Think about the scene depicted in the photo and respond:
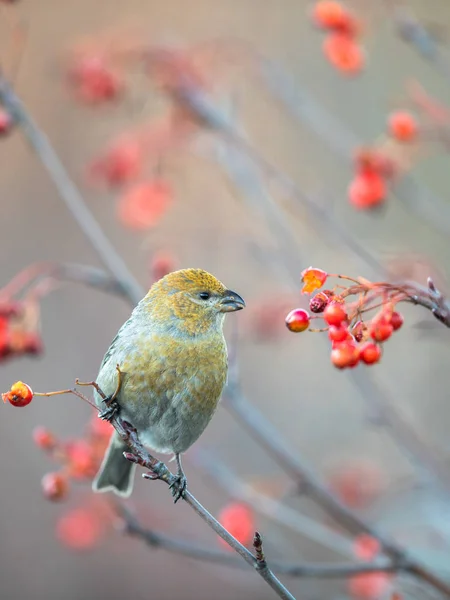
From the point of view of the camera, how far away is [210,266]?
28.9 feet

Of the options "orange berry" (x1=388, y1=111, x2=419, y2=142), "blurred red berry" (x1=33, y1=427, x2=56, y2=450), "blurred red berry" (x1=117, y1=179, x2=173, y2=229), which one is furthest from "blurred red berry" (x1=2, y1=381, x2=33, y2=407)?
"blurred red berry" (x1=117, y1=179, x2=173, y2=229)

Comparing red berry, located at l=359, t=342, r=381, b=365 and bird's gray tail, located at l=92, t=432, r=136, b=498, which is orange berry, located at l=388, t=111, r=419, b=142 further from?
bird's gray tail, located at l=92, t=432, r=136, b=498

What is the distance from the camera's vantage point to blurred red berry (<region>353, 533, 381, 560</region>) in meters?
3.98

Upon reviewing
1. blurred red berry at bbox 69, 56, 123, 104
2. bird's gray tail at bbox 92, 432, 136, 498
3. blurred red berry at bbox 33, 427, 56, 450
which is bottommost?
bird's gray tail at bbox 92, 432, 136, 498

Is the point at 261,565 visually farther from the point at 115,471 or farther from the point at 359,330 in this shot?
the point at 115,471

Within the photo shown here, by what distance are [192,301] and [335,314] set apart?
145cm

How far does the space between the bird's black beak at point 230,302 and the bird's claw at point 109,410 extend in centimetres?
70

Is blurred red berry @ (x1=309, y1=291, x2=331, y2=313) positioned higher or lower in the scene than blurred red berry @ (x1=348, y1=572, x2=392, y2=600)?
higher

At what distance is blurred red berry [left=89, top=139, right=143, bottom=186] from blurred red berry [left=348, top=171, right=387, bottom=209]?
158 centimetres

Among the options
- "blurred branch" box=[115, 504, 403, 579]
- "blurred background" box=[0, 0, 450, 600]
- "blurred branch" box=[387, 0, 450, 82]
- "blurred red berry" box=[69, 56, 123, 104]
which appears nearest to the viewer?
"blurred branch" box=[115, 504, 403, 579]

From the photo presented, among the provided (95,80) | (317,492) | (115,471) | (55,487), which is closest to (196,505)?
(317,492)

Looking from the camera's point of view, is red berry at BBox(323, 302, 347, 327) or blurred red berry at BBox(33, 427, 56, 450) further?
blurred red berry at BBox(33, 427, 56, 450)

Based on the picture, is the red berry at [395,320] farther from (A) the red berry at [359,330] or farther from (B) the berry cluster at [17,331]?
(B) the berry cluster at [17,331]

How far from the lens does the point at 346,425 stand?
8.70 meters
